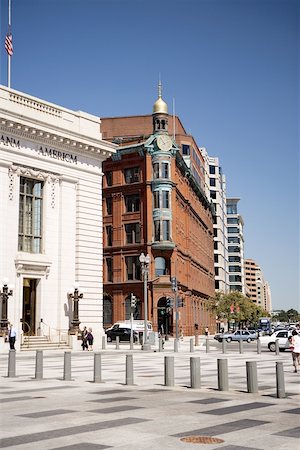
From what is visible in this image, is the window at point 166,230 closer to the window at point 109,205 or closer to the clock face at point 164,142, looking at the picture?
the window at point 109,205

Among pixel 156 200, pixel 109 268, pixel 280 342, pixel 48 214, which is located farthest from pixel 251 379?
pixel 109 268

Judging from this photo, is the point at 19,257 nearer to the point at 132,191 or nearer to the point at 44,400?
the point at 44,400

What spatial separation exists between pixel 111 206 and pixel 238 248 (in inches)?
4508

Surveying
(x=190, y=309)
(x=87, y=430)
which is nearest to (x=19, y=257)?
(x=87, y=430)

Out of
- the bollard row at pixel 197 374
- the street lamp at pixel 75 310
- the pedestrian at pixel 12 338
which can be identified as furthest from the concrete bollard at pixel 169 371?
the street lamp at pixel 75 310

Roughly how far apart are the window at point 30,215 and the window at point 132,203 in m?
31.0

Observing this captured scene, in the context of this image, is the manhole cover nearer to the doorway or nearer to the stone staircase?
the stone staircase

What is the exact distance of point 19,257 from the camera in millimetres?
39562

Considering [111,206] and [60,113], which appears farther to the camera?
[111,206]

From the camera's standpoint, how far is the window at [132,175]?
241ft

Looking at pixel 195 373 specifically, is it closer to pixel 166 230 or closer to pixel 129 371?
pixel 129 371

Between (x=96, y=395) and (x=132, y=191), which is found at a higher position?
(x=132, y=191)

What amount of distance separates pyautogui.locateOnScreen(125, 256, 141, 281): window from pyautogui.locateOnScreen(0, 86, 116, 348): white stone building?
25.6 metres

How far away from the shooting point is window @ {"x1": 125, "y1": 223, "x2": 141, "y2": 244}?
72062 millimetres
